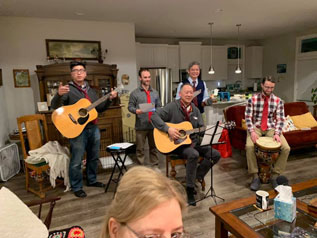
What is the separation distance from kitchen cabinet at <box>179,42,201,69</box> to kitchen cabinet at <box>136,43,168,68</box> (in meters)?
0.52

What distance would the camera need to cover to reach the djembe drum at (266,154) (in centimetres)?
281

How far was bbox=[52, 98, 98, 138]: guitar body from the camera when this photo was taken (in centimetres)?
264

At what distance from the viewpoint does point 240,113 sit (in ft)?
13.3

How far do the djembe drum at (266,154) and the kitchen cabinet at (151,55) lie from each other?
4.27 m

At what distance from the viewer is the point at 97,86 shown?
14.3 ft

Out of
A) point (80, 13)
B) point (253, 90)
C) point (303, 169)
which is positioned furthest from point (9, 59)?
point (253, 90)

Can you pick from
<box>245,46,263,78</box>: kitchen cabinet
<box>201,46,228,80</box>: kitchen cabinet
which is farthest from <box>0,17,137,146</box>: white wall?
<box>245,46,263,78</box>: kitchen cabinet

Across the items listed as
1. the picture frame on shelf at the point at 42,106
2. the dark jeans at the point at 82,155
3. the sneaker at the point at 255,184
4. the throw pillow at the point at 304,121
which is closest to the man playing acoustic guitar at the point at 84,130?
the dark jeans at the point at 82,155

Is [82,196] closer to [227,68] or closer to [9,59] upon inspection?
[9,59]

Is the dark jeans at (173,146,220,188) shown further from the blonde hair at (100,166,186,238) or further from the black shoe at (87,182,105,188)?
the blonde hair at (100,166,186,238)

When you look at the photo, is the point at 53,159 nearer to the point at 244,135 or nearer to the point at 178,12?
the point at 244,135

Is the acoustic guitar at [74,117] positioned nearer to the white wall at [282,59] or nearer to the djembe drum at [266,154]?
the djembe drum at [266,154]

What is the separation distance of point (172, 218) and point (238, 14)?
15.7ft

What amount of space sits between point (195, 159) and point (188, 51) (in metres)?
5.05
